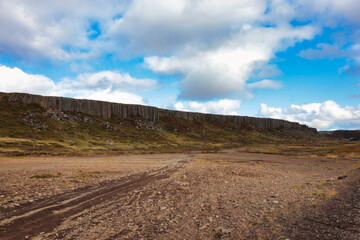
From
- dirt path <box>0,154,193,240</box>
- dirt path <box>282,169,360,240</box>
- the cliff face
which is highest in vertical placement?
the cliff face

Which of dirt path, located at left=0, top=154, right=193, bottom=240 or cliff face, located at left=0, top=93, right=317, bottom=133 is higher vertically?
cliff face, located at left=0, top=93, right=317, bottom=133

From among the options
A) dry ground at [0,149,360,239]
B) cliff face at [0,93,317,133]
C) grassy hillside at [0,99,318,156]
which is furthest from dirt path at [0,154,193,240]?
cliff face at [0,93,317,133]

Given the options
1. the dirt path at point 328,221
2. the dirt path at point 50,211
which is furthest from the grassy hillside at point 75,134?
the dirt path at point 328,221

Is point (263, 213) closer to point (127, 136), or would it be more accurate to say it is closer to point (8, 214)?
point (8, 214)

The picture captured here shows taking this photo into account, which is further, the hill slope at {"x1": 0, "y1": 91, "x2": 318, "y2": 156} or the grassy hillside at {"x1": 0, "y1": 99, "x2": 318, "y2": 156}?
the hill slope at {"x1": 0, "y1": 91, "x2": 318, "y2": 156}

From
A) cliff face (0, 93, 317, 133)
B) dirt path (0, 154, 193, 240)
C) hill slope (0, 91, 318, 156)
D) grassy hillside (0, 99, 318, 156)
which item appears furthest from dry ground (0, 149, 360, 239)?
cliff face (0, 93, 317, 133)

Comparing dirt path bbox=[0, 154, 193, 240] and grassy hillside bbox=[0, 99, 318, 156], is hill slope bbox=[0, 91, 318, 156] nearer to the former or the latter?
grassy hillside bbox=[0, 99, 318, 156]

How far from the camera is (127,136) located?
3009 inches

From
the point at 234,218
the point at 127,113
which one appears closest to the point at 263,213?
the point at 234,218

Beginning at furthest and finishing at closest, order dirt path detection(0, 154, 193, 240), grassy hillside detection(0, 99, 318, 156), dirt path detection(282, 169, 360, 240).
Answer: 1. grassy hillside detection(0, 99, 318, 156)
2. dirt path detection(0, 154, 193, 240)
3. dirt path detection(282, 169, 360, 240)

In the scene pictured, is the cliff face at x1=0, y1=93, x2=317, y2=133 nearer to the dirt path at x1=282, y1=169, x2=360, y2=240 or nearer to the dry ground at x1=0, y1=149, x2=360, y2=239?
the dry ground at x1=0, y1=149, x2=360, y2=239

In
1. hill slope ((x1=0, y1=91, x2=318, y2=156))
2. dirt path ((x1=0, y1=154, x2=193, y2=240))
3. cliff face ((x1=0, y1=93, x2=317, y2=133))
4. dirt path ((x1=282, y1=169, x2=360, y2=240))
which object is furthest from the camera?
cliff face ((x1=0, y1=93, x2=317, y2=133))

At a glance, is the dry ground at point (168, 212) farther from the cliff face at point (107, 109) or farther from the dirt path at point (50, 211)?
the cliff face at point (107, 109)

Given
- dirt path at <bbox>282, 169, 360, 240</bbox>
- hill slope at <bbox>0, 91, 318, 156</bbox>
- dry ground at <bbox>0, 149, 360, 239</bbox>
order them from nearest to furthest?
dirt path at <bbox>282, 169, 360, 240</bbox> → dry ground at <bbox>0, 149, 360, 239</bbox> → hill slope at <bbox>0, 91, 318, 156</bbox>
